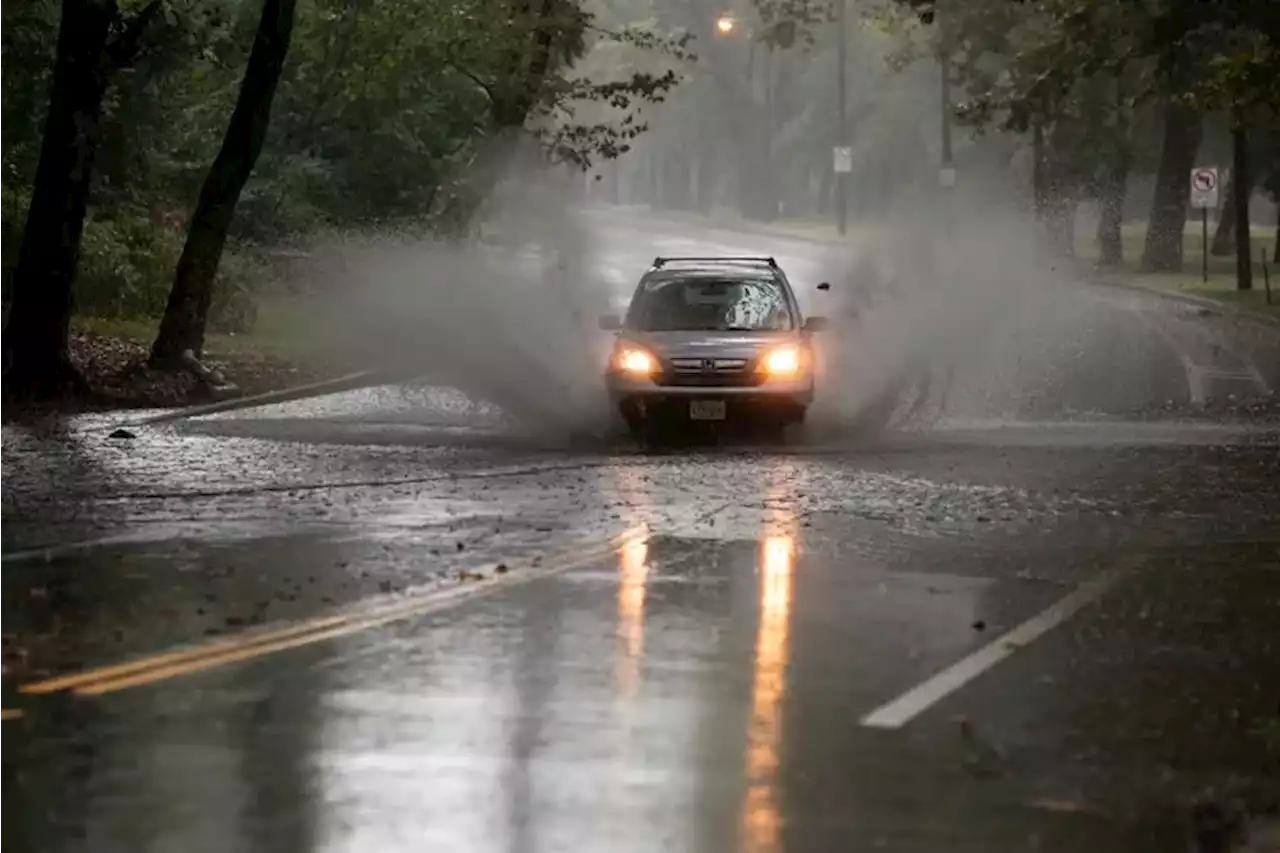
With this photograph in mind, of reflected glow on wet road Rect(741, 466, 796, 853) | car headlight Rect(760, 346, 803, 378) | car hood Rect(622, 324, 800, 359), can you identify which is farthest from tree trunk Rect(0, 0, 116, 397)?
reflected glow on wet road Rect(741, 466, 796, 853)

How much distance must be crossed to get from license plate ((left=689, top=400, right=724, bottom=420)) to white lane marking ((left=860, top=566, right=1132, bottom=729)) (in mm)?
7948

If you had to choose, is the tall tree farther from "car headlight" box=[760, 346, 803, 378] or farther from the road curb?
the road curb

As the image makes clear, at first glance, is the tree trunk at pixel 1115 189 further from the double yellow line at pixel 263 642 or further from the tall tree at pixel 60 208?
the double yellow line at pixel 263 642

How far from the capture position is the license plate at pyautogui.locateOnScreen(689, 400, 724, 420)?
2111cm

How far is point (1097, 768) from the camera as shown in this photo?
8555 millimetres

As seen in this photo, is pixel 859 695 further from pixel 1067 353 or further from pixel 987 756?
pixel 1067 353

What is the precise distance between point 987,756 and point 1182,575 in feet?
16.7

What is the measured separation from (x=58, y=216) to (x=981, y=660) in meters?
16.2

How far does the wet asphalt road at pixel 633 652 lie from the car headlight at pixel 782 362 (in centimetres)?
161

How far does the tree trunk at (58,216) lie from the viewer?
24.2 m

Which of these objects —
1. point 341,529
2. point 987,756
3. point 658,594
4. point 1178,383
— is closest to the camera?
point 987,756

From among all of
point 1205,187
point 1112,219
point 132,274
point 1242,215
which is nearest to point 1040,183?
point 1112,219

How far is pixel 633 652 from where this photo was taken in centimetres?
1084

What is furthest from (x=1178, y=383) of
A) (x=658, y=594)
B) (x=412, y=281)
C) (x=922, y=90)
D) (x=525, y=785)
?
(x=922, y=90)
